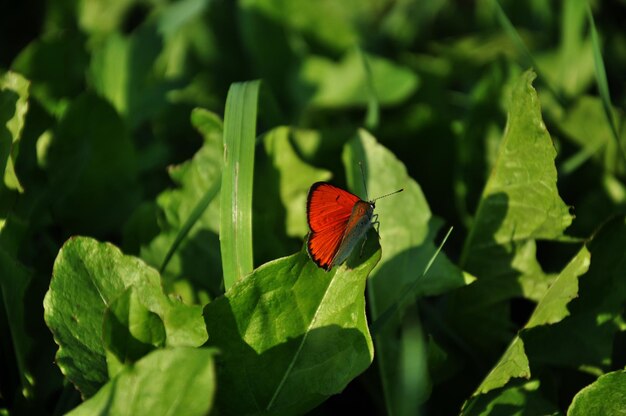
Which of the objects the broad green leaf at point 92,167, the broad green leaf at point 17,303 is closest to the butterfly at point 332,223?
the broad green leaf at point 17,303

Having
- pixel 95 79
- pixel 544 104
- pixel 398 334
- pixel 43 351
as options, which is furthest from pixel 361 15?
pixel 43 351

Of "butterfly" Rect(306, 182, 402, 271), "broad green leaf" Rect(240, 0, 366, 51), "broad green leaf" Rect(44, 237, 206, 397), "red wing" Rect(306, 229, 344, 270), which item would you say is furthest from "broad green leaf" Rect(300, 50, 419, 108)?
"broad green leaf" Rect(44, 237, 206, 397)

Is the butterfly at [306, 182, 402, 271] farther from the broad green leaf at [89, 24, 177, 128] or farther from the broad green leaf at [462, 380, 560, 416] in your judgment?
the broad green leaf at [89, 24, 177, 128]

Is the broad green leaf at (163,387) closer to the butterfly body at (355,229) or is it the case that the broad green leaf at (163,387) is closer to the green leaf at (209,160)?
the butterfly body at (355,229)

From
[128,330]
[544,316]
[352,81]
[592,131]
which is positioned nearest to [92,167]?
[128,330]

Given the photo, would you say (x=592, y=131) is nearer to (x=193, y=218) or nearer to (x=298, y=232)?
(x=298, y=232)
